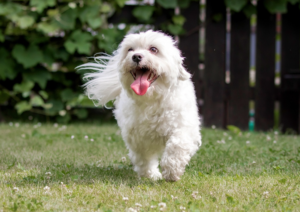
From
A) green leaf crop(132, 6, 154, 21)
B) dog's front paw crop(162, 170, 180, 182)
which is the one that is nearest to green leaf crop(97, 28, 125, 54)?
green leaf crop(132, 6, 154, 21)

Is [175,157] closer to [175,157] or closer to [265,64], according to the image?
[175,157]

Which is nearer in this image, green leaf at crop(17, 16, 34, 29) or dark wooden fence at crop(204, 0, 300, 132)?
green leaf at crop(17, 16, 34, 29)

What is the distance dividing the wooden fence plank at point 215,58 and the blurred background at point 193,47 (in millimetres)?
16

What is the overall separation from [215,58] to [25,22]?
2.93 m

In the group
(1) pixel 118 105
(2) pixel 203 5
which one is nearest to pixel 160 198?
(1) pixel 118 105

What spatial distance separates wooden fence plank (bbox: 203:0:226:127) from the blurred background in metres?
0.02

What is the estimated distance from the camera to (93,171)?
3.45m


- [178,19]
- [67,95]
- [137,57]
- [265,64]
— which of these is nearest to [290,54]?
[265,64]

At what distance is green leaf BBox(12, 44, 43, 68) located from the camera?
6402 mm

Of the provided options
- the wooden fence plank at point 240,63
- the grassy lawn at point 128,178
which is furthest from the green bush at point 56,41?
the grassy lawn at point 128,178

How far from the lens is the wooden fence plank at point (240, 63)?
6.58 metres

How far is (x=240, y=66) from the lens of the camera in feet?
21.7

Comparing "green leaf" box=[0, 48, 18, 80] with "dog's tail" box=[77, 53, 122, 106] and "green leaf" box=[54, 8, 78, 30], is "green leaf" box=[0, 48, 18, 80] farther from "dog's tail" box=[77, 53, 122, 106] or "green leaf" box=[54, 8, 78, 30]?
"dog's tail" box=[77, 53, 122, 106]

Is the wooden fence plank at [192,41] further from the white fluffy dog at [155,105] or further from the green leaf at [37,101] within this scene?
the white fluffy dog at [155,105]
